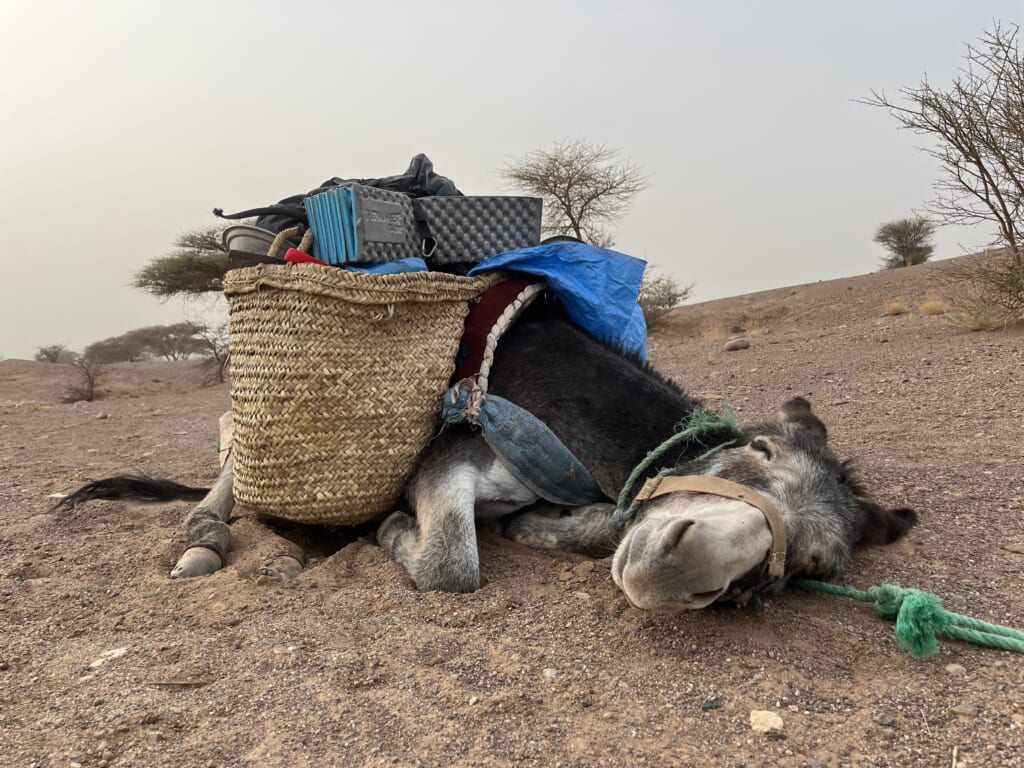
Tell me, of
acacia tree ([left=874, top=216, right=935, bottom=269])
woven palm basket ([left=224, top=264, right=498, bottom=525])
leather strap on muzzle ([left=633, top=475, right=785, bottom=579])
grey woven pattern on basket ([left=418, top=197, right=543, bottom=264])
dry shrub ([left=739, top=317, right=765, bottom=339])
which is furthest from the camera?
acacia tree ([left=874, top=216, right=935, bottom=269])

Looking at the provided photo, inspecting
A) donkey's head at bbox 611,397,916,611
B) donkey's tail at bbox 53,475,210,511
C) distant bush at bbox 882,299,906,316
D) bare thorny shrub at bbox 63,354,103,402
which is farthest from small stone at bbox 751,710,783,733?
bare thorny shrub at bbox 63,354,103,402

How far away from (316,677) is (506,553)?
1.08 m

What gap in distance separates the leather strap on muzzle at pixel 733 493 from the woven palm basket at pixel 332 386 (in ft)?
3.33

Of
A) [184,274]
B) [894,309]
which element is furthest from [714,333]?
[184,274]

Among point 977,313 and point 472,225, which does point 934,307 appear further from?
point 472,225

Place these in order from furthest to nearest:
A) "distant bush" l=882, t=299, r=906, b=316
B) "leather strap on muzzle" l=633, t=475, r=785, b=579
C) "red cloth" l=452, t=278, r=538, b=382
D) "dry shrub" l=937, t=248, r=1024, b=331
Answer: "distant bush" l=882, t=299, r=906, b=316, "dry shrub" l=937, t=248, r=1024, b=331, "red cloth" l=452, t=278, r=538, b=382, "leather strap on muzzle" l=633, t=475, r=785, b=579

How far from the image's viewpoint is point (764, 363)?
26.2 ft

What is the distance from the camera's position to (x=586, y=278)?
3.09 metres

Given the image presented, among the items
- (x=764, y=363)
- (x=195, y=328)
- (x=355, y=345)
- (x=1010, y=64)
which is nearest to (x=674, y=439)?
(x=355, y=345)

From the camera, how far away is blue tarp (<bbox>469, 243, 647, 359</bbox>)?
3014 millimetres

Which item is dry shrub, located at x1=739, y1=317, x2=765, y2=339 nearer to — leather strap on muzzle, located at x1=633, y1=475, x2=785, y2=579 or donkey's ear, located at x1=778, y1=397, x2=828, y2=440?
donkey's ear, located at x1=778, y1=397, x2=828, y2=440

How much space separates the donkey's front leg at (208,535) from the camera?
2.59 metres

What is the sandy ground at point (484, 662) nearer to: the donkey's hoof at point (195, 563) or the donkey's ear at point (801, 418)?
the donkey's hoof at point (195, 563)

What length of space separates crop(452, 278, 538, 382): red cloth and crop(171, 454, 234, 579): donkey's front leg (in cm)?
112
